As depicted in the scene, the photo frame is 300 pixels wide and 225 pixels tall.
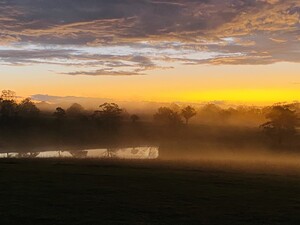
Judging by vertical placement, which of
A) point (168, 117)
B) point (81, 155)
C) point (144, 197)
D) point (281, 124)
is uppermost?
point (168, 117)

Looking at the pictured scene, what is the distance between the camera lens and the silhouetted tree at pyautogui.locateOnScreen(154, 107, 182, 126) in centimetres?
14325

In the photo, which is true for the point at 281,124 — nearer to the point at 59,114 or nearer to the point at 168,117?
the point at 168,117

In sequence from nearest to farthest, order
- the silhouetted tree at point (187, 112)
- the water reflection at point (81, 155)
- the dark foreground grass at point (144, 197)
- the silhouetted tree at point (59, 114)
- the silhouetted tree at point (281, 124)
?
the dark foreground grass at point (144, 197) → the water reflection at point (81, 155) → the silhouetted tree at point (281, 124) → the silhouetted tree at point (59, 114) → the silhouetted tree at point (187, 112)

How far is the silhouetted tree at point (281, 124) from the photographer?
97.5 m

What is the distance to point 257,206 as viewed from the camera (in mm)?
22844

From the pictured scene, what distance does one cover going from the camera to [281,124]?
3895 inches

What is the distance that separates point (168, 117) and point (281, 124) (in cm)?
5286

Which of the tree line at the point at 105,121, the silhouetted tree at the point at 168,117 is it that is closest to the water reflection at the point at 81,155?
the tree line at the point at 105,121

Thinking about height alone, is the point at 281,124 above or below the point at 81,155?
above

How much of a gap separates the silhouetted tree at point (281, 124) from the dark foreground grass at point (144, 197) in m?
62.1

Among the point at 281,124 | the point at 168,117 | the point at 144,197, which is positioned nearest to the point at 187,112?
the point at 168,117

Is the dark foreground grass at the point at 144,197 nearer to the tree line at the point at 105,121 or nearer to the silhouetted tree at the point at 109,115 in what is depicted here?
the tree line at the point at 105,121

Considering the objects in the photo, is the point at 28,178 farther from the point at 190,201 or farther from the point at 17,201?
the point at 190,201

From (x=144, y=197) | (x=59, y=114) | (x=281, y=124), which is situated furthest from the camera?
(x=59, y=114)
